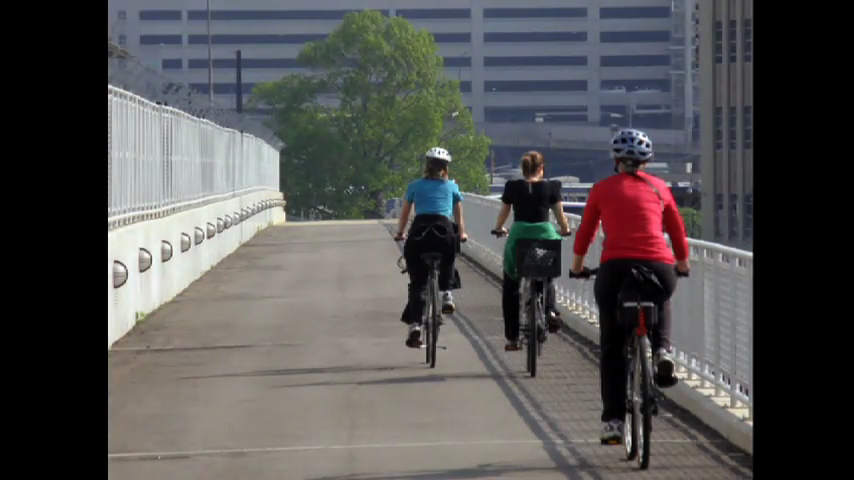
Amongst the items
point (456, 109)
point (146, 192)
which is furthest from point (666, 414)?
point (456, 109)

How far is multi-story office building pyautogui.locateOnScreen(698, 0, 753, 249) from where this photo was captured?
7581cm

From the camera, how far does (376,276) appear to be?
28703 mm

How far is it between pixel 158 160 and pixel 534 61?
148 m

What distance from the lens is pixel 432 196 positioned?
1532 centimetres

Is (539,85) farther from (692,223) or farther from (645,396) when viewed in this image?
(645,396)

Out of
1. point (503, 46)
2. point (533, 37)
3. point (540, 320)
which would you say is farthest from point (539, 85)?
point (540, 320)

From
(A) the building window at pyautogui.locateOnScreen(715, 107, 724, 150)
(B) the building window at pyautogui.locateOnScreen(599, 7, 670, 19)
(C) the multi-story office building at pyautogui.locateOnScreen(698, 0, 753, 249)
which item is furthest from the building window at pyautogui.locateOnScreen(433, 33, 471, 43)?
(A) the building window at pyautogui.locateOnScreen(715, 107, 724, 150)

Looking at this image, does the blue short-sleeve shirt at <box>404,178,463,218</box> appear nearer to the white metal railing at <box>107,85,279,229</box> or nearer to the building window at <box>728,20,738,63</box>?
the white metal railing at <box>107,85,279,229</box>

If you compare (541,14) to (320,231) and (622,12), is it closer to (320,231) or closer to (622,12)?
(622,12)

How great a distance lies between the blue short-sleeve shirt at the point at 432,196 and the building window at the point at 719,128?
2492 inches

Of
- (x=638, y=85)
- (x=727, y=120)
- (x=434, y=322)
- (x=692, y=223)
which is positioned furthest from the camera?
(x=638, y=85)
